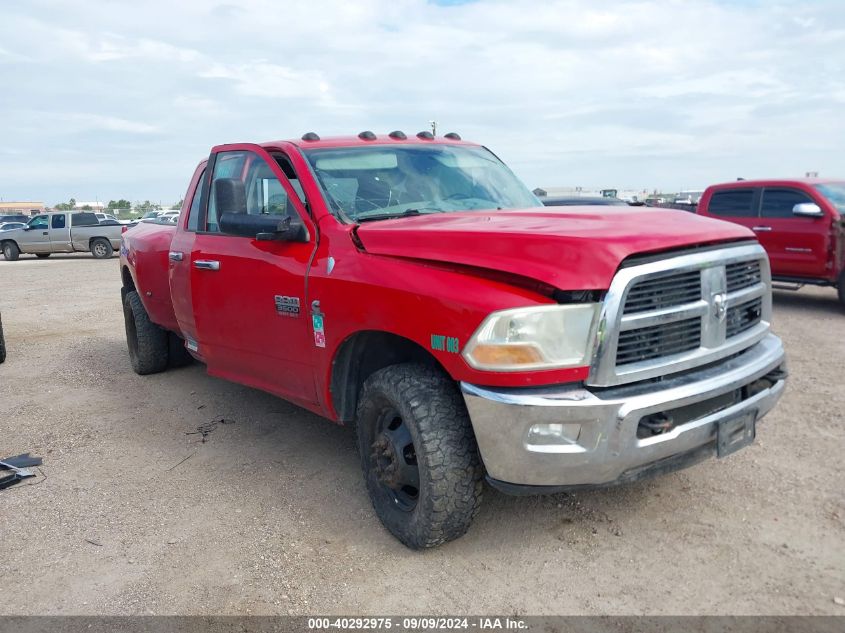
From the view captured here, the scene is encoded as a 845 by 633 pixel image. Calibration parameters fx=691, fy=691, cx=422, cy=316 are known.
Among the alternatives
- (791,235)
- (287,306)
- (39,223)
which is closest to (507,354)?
(287,306)

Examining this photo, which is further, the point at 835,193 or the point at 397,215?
the point at 835,193

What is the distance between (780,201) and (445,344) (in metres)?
8.49

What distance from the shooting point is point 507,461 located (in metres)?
2.74

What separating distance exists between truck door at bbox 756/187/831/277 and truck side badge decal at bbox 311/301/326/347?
780 centimetres

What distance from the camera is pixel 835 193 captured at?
30.1ft

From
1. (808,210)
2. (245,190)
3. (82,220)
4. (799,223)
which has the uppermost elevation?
(245,190)

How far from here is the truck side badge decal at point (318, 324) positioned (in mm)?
3518

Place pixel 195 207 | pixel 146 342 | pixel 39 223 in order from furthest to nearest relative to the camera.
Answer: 1. pixel 39 223
2. pixel 146 342
3. pixel 195 207

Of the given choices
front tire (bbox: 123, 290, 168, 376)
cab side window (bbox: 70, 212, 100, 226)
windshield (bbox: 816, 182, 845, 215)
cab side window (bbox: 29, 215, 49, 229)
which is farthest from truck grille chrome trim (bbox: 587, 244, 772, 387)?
cab side window (bbox: 29, 215, 49, 229)

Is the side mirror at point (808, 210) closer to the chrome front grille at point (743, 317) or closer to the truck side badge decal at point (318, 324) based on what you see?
the chrome front grille at point (743, 317)

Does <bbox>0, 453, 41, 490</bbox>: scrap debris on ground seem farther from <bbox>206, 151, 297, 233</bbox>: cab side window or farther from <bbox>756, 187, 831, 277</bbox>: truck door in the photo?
<bbox>756, 187, 831, 277</bbox>: truck door

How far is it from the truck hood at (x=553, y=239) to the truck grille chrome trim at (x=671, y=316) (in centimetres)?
8

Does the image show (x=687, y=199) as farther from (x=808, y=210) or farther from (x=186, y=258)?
(x=186, y=258)

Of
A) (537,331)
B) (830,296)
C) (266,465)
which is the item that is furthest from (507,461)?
(830,296)
